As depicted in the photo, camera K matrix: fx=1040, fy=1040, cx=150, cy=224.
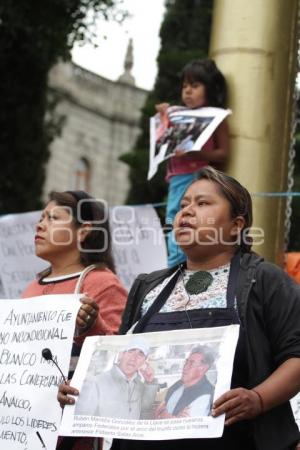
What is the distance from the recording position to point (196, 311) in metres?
3.37

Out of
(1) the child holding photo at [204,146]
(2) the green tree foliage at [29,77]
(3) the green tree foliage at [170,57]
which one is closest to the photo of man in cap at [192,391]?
(1) the child holding photo at [204,146]

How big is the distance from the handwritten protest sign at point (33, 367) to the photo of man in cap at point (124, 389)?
16.9 inches

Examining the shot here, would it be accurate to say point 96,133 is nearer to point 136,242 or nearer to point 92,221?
point 136,242

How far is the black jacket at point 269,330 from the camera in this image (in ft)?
10.4

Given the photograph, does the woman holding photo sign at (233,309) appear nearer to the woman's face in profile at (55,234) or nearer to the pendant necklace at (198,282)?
the pendant necklace at (198,282)

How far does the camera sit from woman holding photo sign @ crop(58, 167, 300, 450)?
10.3 ft

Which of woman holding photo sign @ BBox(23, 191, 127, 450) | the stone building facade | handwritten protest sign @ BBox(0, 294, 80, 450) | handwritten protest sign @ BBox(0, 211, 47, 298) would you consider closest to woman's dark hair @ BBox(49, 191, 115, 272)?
woman holding photo sign @ BBox(23, 191, 127, 450)

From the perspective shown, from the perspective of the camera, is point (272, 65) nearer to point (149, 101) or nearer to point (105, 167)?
point (149, 101)

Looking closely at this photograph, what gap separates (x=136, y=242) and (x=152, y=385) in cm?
360

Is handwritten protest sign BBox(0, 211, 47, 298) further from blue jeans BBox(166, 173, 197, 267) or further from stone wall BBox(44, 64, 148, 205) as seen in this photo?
stone wall BBox(44, 64, 148, 205)

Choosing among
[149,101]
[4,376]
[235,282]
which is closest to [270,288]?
[235,282]

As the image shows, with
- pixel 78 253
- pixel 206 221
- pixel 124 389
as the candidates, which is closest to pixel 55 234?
pixel 78 253

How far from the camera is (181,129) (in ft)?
19.6

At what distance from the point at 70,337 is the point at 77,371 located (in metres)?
0.40
